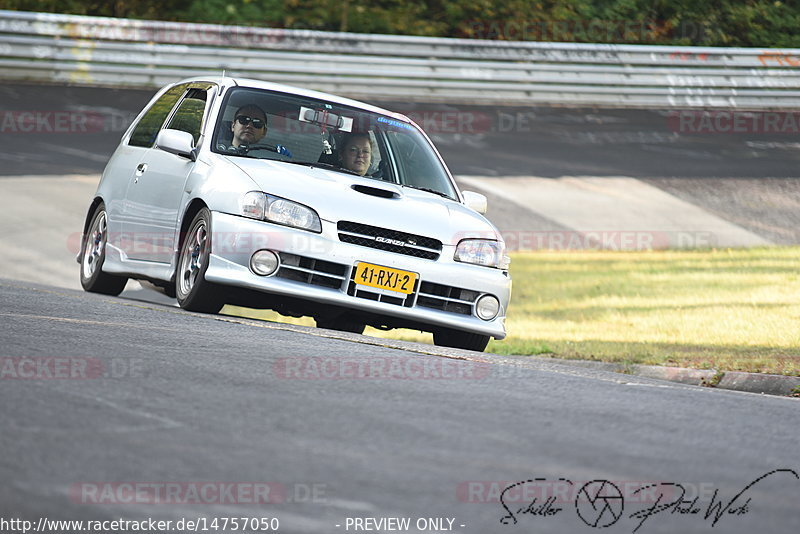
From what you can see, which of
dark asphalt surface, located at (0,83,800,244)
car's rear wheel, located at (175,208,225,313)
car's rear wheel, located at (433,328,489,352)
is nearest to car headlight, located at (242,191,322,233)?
car's rear wheel, located at (175,208,225,313)

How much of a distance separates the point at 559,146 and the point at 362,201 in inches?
537

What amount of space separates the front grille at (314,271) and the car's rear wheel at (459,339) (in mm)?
1096

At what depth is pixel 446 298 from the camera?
29.7ft

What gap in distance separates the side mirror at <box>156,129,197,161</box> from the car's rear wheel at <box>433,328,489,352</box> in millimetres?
2075

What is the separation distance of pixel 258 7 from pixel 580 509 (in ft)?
77.6

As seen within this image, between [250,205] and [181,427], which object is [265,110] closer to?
[250,205]

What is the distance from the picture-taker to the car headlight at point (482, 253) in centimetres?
909

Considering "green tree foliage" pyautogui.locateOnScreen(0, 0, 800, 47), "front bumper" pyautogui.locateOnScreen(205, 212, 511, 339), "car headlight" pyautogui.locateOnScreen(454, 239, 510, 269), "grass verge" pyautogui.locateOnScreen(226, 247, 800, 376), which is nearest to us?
"front bumper" pyautogui.locateOnScreen(205, 212, 511, 339)

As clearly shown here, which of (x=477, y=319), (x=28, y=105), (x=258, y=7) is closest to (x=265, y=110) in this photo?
(x=477, y=319)

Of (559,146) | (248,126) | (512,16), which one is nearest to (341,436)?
(248,126)

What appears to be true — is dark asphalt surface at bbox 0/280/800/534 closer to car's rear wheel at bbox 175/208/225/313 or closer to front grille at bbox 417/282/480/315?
car's rear wheel at bbox 175/208/225/313

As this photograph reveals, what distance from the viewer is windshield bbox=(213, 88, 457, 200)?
956 centimetres
